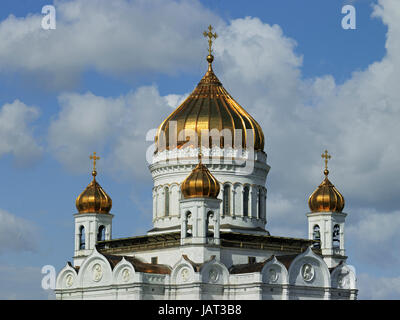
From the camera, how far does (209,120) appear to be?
6956 centimetres

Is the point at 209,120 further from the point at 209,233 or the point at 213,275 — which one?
the point at 213,275

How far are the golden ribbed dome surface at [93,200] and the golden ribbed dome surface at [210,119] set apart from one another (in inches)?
181

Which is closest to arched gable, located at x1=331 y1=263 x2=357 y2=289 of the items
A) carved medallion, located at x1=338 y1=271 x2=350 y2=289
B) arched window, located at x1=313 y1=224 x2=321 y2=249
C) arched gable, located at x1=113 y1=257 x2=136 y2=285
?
carved medallion, located at x1=338 y1=271 x2=350 y2=289

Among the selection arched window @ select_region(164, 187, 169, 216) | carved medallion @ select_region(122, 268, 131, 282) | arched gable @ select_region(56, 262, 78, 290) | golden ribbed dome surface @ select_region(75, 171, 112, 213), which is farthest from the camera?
golden ribbed dome surface @ select_region(75, 171, 112, 213)

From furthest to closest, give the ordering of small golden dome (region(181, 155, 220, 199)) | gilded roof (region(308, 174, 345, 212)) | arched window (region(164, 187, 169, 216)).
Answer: gilded roof (region(308, 174, 345, 212)) < arched window (region(164, 187, 169, 216)) < small golden dome (region(181, 155, 220, 199))

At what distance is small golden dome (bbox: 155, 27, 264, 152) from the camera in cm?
6956

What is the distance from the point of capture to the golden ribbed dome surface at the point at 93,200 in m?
72.0

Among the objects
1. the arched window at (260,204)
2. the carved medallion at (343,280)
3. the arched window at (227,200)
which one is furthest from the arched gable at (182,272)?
the carved medallion at (343,280)

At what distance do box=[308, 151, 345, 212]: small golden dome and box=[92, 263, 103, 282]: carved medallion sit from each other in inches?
529

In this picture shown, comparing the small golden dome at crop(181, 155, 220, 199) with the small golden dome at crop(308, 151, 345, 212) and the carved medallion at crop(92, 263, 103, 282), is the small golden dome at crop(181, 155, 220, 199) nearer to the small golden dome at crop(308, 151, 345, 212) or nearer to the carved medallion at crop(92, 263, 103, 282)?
the carved medallion at crop(92, 263, 103, 282)
